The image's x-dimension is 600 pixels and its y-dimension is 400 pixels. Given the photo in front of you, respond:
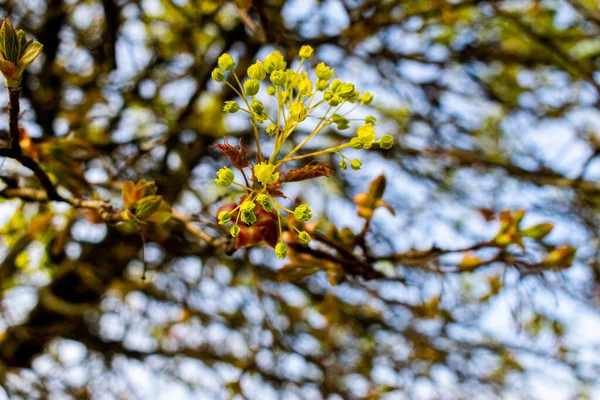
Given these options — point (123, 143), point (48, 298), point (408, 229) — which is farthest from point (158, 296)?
point (408, 229)

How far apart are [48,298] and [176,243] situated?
1.11 m

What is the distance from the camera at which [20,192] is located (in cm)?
143

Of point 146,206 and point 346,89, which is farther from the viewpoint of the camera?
point 146,206

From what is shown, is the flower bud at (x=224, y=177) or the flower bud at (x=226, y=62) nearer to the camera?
the flower bud at (x=224, y=177)

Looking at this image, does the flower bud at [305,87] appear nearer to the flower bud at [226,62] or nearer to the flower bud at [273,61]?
the flower bud at [273,61]

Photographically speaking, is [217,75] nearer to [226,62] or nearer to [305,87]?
[226,62]

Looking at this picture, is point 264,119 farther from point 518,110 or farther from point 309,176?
point 518,110

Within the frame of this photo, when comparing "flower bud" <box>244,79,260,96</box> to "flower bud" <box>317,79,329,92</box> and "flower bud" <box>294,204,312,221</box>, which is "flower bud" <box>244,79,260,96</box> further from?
"flower bud" <box>294,204,312,221</box>

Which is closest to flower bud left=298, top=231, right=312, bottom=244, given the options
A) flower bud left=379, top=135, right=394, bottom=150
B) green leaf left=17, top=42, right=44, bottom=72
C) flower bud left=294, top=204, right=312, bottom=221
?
flower bud left=294, top=204, right=312, bottom=221

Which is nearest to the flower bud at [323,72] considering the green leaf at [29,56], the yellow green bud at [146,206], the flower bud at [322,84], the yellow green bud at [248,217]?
the flower bud at [322,84]

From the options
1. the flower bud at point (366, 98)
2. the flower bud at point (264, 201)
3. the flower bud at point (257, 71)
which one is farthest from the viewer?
the flower bud at point (366, 98)

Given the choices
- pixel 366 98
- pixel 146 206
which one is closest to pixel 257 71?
pixel 366 98

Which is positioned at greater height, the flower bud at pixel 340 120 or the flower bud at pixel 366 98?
the flower bud at pixel 366 98

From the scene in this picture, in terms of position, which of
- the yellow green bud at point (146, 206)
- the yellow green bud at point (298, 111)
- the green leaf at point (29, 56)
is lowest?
the yellow green bud at point (146, 206)
